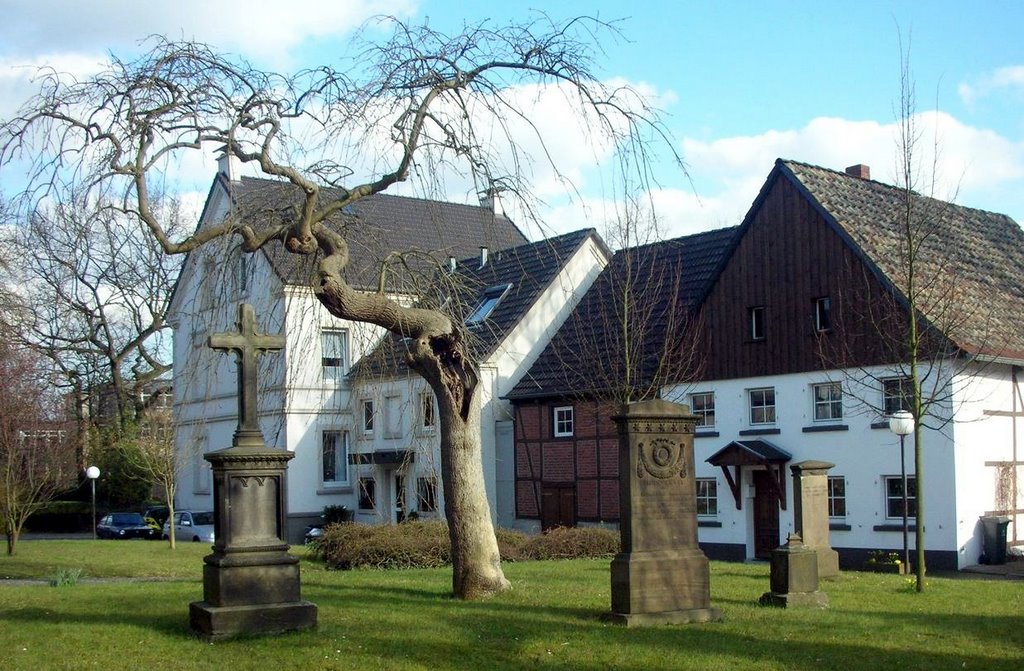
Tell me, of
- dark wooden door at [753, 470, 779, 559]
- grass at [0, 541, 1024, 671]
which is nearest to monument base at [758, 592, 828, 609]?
grass at [0, 541, 1024, 671]

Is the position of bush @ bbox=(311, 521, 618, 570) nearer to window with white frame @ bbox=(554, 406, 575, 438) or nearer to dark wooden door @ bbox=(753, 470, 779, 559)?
dark wooden door @ bbox=(753, 470, 779, 559)

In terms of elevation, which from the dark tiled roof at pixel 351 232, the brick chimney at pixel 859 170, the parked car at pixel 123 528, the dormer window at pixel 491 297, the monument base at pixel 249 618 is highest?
the brick chimney at pixel 859 170

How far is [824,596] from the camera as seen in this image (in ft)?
44.6

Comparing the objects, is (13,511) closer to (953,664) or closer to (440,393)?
(440,393)

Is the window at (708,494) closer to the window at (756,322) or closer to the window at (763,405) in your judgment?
the window at (763,405)

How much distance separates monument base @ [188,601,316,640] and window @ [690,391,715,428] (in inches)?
736

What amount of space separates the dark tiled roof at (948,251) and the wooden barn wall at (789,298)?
0.44m

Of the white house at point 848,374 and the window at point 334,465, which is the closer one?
the white house at point 848,374

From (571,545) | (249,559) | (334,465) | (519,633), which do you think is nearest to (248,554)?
(249,559)

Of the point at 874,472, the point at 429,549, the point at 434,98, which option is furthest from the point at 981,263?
the point at 434,98

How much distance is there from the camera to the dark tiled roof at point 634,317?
2872 centimetres

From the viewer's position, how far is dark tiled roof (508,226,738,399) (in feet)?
94.2

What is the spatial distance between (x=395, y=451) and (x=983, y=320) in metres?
18.7

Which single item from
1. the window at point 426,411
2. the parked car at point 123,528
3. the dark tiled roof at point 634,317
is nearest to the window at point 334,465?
the parked car at point 123,528
